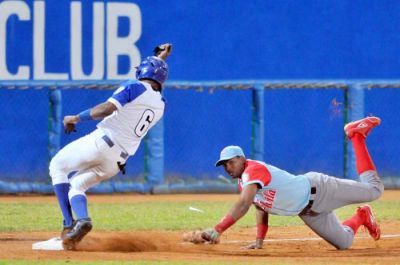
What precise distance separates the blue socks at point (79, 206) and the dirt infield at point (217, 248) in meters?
0.31

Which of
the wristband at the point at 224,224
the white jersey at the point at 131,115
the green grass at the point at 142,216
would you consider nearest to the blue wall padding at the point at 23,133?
the green grass at the point at 142,216

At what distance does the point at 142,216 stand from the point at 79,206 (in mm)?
3790

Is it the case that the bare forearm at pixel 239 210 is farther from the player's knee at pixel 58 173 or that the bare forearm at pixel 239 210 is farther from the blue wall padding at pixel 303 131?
the blue wall padding at pixel 303 131

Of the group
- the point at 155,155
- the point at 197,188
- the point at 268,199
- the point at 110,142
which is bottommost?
the point at 197,188

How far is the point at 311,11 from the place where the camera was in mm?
17578

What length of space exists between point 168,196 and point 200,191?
25.7 inches

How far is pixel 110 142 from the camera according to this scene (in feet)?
30.7

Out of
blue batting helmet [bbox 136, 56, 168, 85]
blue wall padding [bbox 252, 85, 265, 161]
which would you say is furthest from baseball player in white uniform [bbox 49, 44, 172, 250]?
blue wall padding [bbox 252, 85, 265, 161]

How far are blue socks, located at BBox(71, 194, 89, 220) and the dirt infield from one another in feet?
1.02

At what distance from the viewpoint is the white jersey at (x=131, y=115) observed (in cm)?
930

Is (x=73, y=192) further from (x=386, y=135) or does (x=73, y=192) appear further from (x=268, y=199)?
(x=386, y=135)

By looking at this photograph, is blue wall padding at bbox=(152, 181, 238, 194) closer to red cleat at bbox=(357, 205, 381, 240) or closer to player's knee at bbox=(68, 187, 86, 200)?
red cleat at bbox=(357, 205, 381, 240)

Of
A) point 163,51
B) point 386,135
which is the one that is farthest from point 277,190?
point 386,135

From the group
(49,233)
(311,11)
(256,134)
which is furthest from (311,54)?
(49,233)
